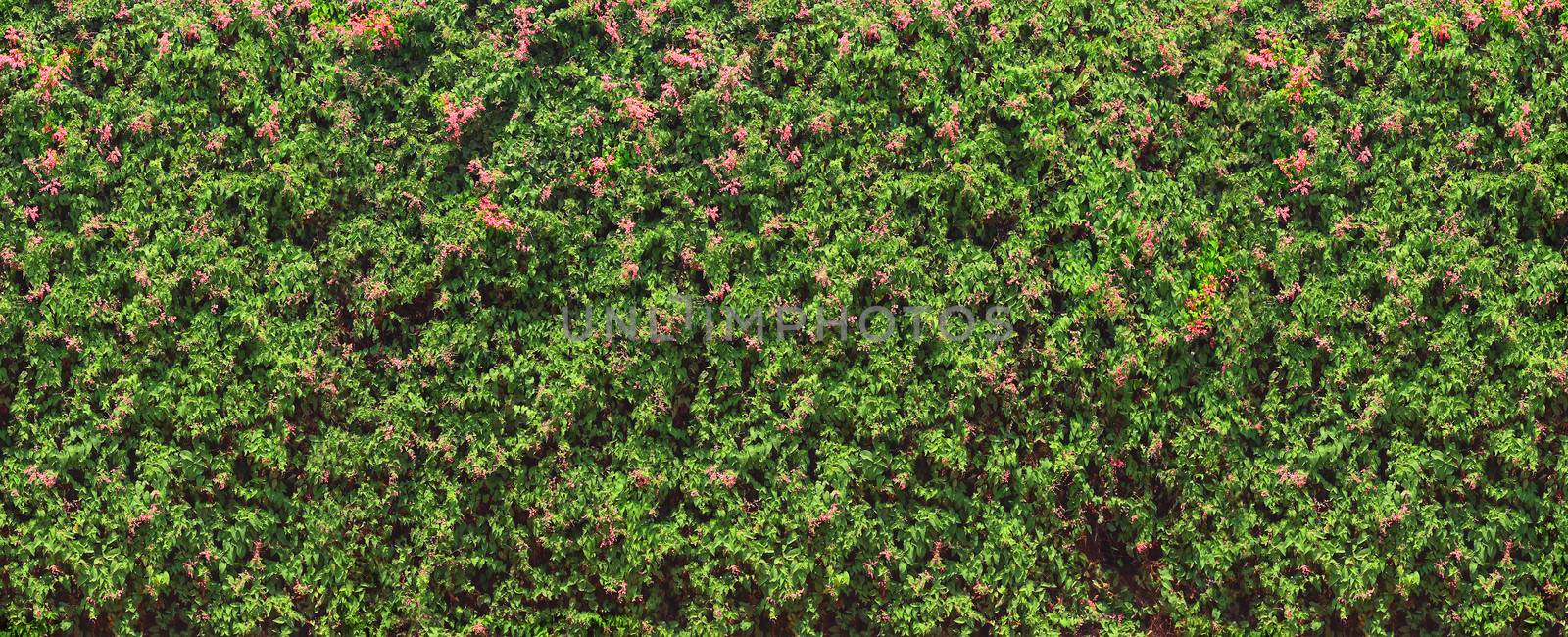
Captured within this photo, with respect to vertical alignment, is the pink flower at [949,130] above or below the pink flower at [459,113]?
below

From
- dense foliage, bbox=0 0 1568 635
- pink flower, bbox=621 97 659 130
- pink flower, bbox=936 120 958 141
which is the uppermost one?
pink flower, bbox=621 97 659 130

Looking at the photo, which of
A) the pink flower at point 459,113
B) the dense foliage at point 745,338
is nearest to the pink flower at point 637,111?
the dense foliage at point 745,338

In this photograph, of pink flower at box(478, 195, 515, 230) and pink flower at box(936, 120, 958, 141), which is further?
pink flower at box(936, 120, 958, 141)

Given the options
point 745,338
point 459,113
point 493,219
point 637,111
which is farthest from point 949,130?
point 459,113

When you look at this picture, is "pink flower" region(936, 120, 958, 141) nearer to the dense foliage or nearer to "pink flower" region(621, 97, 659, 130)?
the dense foliage

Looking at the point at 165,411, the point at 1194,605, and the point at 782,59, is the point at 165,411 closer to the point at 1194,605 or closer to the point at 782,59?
the point at 782,59

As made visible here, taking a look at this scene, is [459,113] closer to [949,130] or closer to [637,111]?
[637,111]

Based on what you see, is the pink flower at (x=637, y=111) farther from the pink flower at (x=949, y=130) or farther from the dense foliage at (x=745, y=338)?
the pink flower at (x=949, y=130)

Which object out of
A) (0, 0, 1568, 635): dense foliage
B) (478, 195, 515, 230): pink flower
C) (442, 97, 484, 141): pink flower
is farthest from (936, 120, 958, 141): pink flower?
(442, 97, 484, 141): pink flower

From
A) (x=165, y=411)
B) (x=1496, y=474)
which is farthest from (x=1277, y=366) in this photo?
(x=165, y=411)
